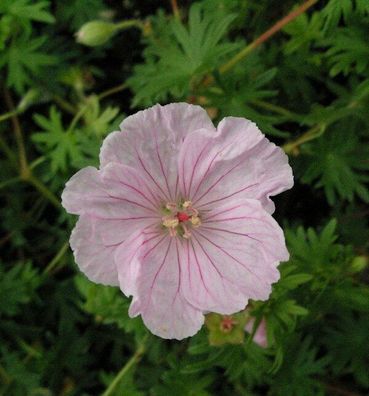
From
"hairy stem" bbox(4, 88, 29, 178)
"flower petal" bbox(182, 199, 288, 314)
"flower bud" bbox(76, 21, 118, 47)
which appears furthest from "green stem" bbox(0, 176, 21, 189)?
"flower petal" bbox(182, 199, 288, 314)

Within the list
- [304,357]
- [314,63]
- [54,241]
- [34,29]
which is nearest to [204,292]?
[304,357]

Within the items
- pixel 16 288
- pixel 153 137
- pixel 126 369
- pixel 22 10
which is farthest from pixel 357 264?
pixel 22 10

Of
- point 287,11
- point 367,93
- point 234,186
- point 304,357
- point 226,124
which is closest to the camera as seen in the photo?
point 226,124

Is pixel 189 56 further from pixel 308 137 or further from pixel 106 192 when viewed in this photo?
pixel 106 192

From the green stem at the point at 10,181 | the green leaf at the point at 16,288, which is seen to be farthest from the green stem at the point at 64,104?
the green leaf at the point at 16,288

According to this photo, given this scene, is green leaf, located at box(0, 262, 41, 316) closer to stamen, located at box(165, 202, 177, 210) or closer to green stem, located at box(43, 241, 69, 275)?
green stem, located at box(43, 241, 69, 275)

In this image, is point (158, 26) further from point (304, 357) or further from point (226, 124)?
point (304, 357)
